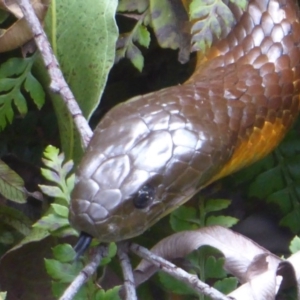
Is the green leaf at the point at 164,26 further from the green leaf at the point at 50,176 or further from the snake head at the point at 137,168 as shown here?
the green leaf at the point at 50,176

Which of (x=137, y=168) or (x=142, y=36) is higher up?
(x=142, y=36)

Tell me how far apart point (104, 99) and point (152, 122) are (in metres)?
0.41

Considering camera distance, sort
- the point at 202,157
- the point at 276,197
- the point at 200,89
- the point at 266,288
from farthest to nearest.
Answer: the point at 276,197 < the point at 200,89 < the point at 202,157 < the point at 266,288

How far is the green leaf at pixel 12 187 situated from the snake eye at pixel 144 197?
327 millimetres

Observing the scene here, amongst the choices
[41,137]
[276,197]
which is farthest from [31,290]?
[276,197]

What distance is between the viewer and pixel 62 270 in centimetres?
113

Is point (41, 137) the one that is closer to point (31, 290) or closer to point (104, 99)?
point (104, 99)

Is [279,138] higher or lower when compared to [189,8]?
lower

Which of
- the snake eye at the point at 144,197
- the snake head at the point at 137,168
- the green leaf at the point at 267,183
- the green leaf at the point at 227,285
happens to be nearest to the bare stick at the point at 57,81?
the snake head at the point at 137,168

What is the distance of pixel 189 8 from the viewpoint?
1.37 meters

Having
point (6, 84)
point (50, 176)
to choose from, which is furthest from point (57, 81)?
point (6, 84)

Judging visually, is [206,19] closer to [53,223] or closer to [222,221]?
[222,221]

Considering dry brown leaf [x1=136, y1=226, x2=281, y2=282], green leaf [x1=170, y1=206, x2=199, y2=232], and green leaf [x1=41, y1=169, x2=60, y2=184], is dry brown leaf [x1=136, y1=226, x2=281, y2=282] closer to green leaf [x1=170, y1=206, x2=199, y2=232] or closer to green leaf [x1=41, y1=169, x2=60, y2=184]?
green leaf [x1=170, y1=206, x2=199, y2=232]

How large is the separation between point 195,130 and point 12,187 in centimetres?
40
